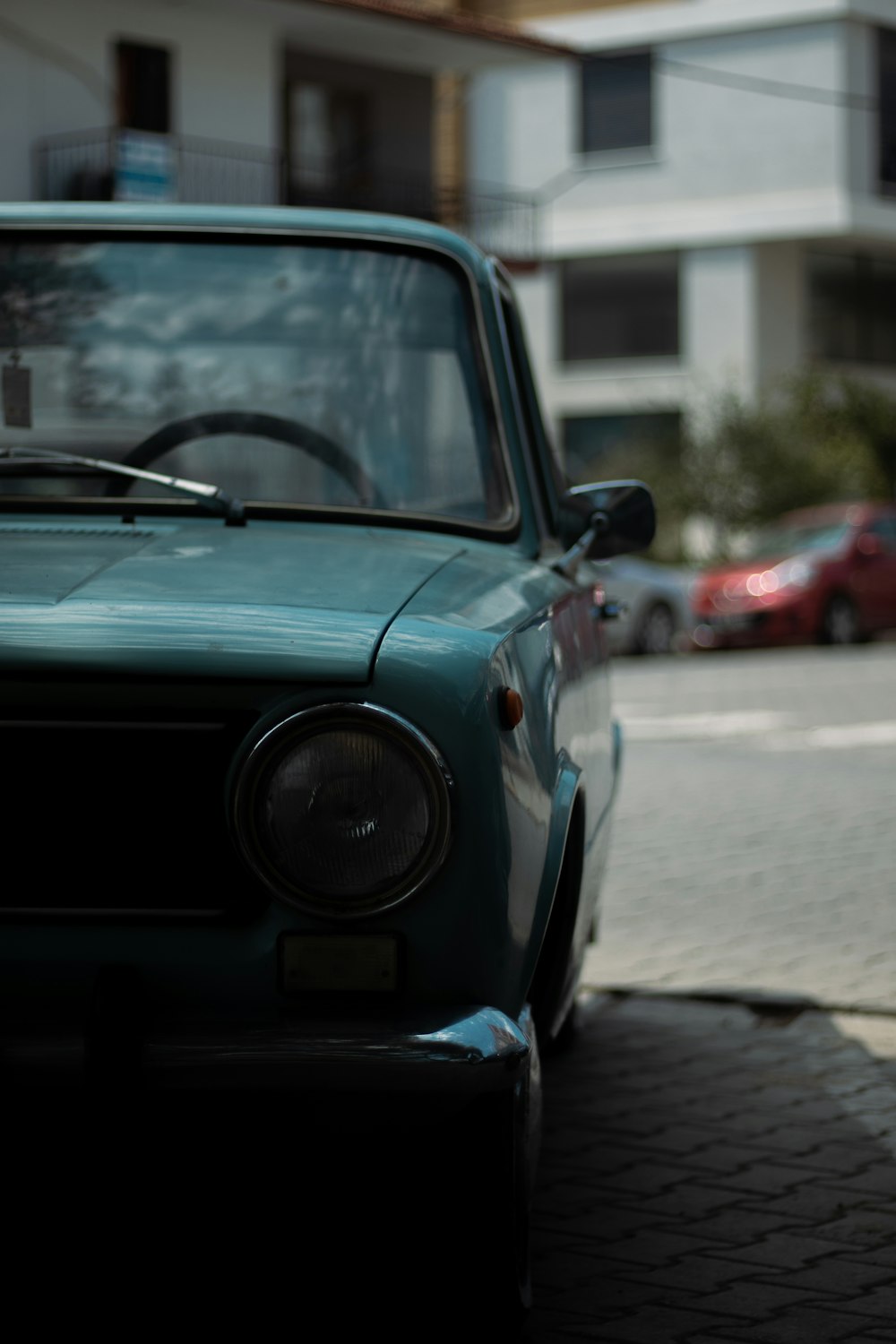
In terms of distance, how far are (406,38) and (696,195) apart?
11351 millimetres

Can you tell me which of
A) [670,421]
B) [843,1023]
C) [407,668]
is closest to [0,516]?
[407,668]

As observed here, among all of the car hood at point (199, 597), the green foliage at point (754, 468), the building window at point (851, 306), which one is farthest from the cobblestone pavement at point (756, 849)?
the building window at point (851, 306)

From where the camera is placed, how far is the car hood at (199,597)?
2.81 m

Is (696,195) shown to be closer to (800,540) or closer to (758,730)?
(800,540)

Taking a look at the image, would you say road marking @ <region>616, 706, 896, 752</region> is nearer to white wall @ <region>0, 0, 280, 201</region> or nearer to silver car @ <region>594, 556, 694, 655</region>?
silver car @ <region>594, 556, 694, 655</region>

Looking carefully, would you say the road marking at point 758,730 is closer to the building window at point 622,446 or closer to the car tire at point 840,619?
the car tire at point 840,619

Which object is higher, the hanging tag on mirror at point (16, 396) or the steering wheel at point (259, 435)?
the hanging tag on mirror at point (16, 396)

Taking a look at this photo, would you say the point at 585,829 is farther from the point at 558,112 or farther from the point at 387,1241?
the point at 558,112

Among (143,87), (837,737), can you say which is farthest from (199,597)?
(143,87)

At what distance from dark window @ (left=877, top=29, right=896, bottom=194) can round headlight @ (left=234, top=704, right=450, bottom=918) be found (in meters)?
39.7

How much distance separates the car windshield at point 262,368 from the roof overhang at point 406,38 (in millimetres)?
26248

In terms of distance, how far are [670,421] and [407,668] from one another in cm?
3898

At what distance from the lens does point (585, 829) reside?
396 centimetres

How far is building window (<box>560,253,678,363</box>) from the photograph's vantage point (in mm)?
41781
